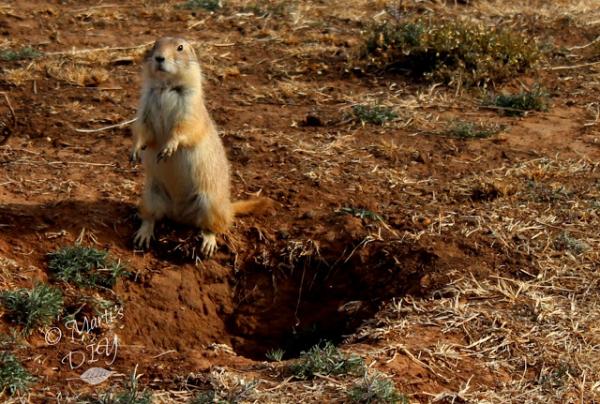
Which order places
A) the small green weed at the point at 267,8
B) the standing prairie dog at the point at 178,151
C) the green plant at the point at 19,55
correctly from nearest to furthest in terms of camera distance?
the standing prairie dog at the point at 178,151, the green plant at the point at 19,55, the small green weed at the point at 267,8

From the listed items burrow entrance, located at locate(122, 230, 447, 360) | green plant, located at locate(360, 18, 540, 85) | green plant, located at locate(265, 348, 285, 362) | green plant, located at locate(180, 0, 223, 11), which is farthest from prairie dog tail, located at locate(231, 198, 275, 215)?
green plant, located at locate(180, 0, 223, 11)

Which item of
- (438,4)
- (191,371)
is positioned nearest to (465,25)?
(438,4)

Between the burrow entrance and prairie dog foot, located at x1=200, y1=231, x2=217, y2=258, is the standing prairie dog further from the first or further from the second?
the burrow entrance

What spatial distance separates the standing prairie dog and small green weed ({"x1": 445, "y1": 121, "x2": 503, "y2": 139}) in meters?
2.46

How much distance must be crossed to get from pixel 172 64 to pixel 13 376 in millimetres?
2527

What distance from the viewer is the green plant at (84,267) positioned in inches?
260

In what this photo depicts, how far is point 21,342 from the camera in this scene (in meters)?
5.77

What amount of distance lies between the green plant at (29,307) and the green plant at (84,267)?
1.36 feet

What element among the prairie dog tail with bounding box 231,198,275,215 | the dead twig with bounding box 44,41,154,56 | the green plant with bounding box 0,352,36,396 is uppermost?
the dead twig with bounding box 44,41,154,56

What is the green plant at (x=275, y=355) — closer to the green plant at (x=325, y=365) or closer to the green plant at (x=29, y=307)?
the green plant at (x=325, y=365)

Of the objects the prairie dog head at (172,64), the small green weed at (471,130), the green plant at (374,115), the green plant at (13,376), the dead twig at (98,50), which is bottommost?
the green plant at (13,376)

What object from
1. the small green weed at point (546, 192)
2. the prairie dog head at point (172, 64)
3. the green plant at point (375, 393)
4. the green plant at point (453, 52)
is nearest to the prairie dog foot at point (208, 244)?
the prairie dog head at point (172, 64)

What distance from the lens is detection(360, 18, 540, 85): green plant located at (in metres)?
9.96

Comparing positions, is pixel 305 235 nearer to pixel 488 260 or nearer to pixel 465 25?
pixel 488 260
